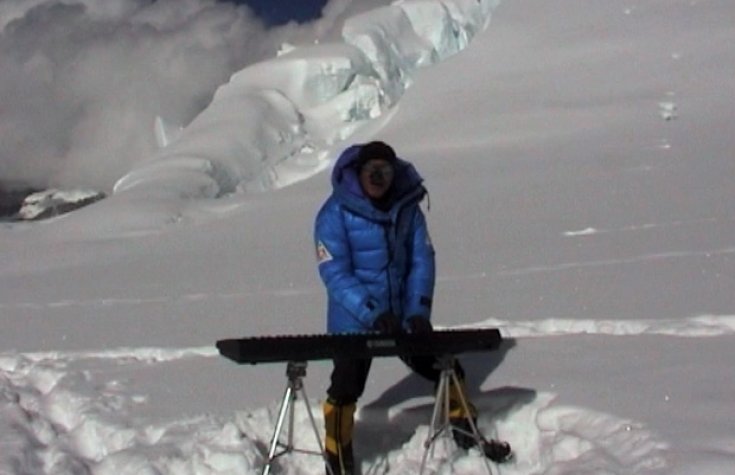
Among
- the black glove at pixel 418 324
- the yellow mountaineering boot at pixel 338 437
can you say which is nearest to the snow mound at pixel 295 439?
the yellow mountaineering boot at pixel 338 437

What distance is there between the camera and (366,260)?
13.7ft

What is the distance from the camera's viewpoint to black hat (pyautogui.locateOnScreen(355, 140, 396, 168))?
4016 mm

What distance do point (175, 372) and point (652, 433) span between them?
9.28ft

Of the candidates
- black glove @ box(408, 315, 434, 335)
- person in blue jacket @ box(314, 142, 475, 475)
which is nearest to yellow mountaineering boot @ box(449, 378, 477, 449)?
person in blue jacket @ box(314, 142, 475, 475)

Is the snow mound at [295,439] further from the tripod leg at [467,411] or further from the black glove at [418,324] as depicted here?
the black glove at [418,324]

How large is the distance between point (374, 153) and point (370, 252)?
0.40 m

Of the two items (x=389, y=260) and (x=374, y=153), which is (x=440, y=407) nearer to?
(x=389, y=260)

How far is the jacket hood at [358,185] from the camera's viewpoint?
407 centimetres

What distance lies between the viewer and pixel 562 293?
711 cm

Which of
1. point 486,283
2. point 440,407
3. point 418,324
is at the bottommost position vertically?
point 486,283

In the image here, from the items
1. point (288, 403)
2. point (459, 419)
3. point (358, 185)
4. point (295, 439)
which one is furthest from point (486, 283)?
point (288, 403)

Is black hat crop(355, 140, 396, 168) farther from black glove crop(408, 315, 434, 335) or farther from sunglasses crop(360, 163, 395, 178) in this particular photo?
Answer: black glove crop(408, 315, 434, 335)

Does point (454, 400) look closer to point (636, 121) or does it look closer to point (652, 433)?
point (652, 433)

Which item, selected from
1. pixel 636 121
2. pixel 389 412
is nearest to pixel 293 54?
pixel 636 121
